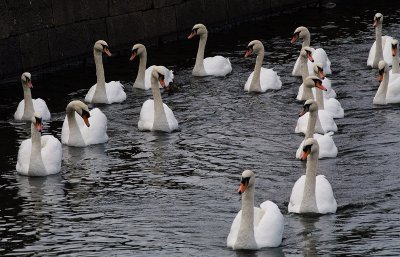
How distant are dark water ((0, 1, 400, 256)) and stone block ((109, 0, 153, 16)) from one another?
1709 mm

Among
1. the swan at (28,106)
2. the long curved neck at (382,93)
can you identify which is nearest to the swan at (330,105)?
the long curved neck at (382,93)

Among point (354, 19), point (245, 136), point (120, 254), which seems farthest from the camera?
point (354, 19)

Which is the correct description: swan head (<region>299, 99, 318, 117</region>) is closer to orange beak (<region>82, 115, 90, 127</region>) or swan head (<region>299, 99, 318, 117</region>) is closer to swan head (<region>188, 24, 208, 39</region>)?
orange beak (<region>82, 115, 90, 127</region>)

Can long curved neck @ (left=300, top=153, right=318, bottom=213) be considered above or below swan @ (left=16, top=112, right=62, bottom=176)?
below

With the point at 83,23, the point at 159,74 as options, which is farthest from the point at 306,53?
the point at 83,23

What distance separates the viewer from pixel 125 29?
3127 centimetres

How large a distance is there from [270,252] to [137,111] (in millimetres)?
9145

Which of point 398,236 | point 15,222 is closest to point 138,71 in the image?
point 15,222

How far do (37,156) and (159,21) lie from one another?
11.9 m

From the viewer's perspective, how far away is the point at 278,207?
18.3m

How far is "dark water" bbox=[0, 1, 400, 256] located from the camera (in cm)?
1708

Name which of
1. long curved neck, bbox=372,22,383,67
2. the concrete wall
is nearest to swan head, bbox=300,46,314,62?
long curved neck, bbox=372,22,383,67

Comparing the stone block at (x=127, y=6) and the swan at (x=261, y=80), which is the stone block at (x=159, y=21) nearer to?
the stone block at (x=127, y=6)

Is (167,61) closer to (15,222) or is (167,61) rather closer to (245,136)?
(245,136)
